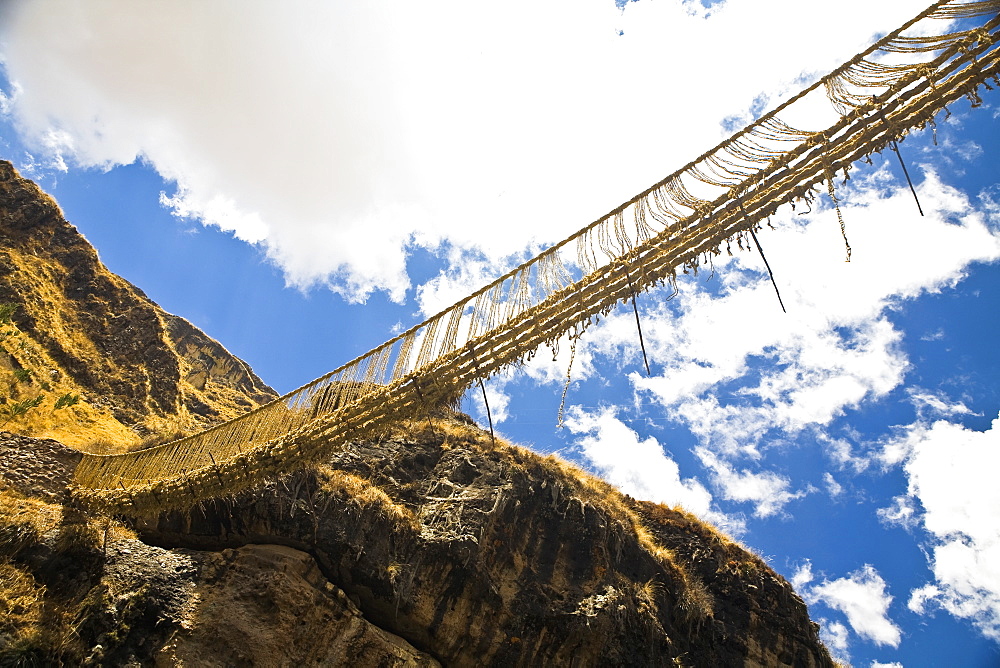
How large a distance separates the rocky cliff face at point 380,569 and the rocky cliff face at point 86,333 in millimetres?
185

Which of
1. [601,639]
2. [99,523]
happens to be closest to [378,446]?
[99,523]

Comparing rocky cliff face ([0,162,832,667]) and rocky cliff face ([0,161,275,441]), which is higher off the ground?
rocky cliff face ([0,161,275,441])

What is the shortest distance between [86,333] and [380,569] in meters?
13.0

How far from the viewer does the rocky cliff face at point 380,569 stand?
726cm

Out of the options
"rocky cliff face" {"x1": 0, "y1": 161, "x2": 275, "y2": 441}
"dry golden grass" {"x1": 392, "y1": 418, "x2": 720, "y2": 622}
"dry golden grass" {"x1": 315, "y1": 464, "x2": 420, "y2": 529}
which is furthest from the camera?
"rocky cliff face" {"x1": 0, "y1": 161, "x2": 275, "y2": 441}

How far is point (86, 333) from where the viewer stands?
15.5 meters

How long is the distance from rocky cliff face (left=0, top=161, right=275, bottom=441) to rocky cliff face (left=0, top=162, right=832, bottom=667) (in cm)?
18

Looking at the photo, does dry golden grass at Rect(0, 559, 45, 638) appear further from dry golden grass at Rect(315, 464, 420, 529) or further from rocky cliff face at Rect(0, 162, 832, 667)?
dry golden grass at Rect(315, 464, 420, 529)

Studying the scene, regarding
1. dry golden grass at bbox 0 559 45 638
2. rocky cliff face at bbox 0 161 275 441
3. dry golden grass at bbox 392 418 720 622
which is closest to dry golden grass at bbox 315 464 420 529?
dry golden grass at bbox 392 418 720 622

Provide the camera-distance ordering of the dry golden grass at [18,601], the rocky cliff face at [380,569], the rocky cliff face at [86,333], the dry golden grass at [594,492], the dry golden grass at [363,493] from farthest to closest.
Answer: the rocky cliff face at [86,333] → the dry golden grass at [594,492] → the dry golden grass at [363,493] → the rocky cliff face at [380,569] → the dry golden grass at [18,601]

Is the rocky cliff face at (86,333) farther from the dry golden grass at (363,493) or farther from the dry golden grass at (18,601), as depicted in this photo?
the dry golden grass at (363,493)

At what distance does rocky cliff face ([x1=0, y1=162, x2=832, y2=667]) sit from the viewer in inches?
286

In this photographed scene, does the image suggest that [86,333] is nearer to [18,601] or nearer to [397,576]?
[18,601]

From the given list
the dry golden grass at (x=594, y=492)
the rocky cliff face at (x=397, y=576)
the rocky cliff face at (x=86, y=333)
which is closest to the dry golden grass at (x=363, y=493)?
the rocky cliff face at (x=397, y=576)
